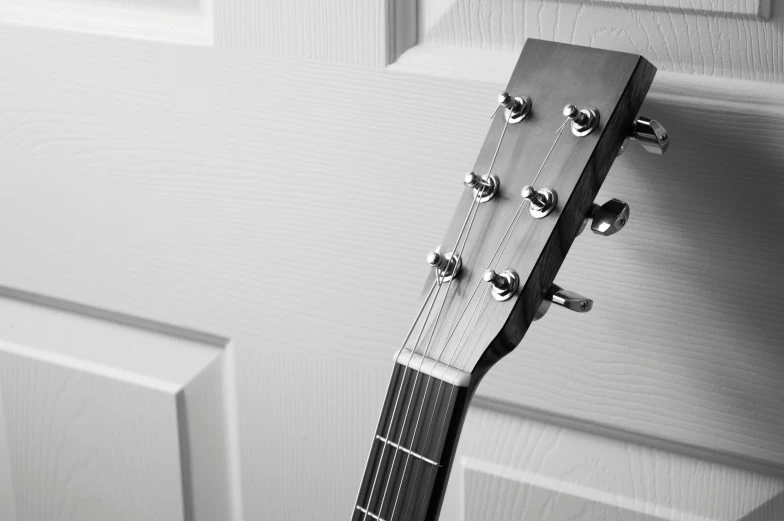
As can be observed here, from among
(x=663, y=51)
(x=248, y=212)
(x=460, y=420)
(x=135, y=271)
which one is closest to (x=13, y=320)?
(x=135, y=271)

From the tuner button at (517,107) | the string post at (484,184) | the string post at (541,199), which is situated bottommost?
the string post at (541,199)

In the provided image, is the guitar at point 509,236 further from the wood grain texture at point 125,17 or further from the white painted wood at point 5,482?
the white painted wood at point 5,482

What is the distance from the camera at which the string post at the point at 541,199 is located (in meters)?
0.51

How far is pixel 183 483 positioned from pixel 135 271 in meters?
0.17

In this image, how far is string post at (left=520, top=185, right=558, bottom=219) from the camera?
51 centimetres

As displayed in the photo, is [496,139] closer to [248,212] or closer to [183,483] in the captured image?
[248,212]

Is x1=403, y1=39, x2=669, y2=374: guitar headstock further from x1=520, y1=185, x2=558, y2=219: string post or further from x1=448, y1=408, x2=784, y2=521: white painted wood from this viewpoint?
x1=448, y1=408, x2=784, y2=521: white painted wood

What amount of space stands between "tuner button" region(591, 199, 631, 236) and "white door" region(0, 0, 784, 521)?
66 mm

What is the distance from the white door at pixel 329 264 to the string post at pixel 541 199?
3.1 inches

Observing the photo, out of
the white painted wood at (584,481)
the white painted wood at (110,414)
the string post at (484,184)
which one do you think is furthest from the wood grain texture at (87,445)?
the string post at (484,184)

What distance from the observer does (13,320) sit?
0.82m

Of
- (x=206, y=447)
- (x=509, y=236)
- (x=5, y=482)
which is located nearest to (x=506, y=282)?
(x=509, y=236)

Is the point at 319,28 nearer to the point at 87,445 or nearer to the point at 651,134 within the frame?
the point at 651,134

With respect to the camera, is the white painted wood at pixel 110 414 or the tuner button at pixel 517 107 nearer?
the tuner button at pixel 517 107
